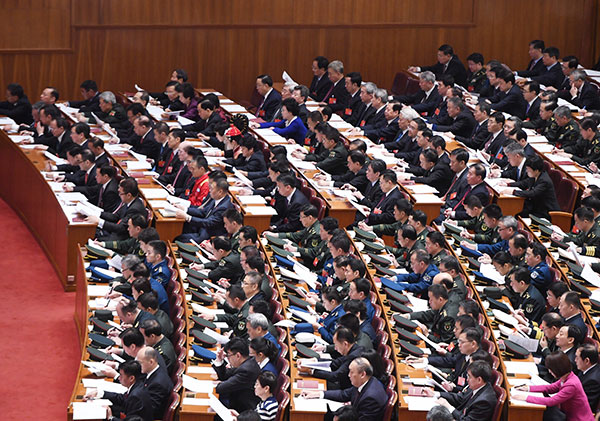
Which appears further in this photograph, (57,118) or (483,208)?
(57,118)

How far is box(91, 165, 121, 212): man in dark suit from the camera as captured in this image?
9008mm

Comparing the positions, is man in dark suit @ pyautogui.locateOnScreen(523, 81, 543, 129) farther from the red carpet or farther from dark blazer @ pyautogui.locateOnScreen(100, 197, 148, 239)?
the red carpet

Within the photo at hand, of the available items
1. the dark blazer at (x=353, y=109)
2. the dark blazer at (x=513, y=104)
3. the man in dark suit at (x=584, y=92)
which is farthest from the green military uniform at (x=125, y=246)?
the man in dark suit at (x=584, y=92)

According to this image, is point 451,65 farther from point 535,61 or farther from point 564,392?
point 564,392

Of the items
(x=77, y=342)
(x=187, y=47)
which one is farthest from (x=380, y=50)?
(x=77, y=342)

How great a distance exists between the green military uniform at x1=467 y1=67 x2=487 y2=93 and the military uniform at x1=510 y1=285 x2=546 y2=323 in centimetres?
588

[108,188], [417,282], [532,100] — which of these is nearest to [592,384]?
[417,282]

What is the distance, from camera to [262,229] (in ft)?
28.3

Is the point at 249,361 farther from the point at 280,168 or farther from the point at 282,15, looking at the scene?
the point at 282,15

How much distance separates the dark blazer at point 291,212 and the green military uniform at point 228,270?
1.19m

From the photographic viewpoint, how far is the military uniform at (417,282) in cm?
739

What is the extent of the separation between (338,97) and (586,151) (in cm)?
337

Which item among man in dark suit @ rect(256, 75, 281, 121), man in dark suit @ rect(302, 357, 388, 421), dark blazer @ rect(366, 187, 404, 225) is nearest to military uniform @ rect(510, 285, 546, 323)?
man in dark suit @ rect(302, 357, 388, 421)

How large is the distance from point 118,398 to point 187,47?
748cm
